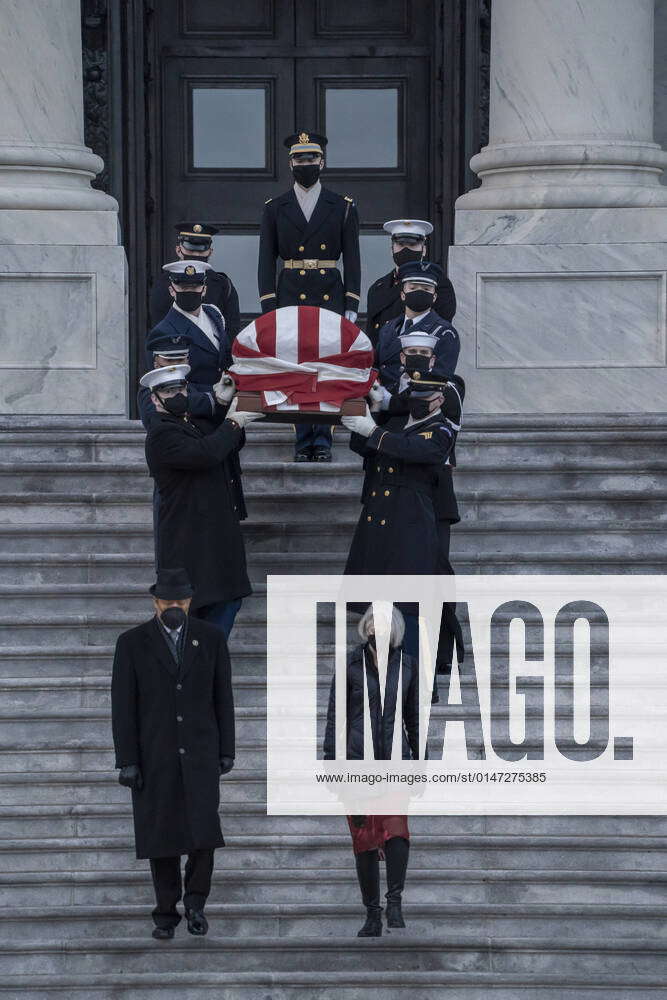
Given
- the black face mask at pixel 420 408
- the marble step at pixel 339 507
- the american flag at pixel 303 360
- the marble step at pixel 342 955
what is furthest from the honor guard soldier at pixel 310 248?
Answer: the marble step at pixel 342 955

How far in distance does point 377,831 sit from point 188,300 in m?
3.14

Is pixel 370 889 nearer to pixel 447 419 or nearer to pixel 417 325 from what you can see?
pixel 447 419

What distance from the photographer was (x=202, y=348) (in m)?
10.8

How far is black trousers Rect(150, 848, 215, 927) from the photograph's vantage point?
912 cm

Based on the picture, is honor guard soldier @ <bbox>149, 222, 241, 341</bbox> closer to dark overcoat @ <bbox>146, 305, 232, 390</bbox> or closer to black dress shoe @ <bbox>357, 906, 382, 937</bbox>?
dark overcoat @ <bbox>146, 305, 232, 390</bbox>

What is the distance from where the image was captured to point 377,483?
33.3ft

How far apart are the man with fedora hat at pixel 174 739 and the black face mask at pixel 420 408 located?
1526 millimetres

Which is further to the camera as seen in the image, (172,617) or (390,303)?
(390,303)

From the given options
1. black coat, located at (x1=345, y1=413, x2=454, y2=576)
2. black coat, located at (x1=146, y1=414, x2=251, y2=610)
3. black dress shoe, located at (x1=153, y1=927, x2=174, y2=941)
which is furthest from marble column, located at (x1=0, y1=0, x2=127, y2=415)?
black dress shoe, located at (x1=153, y1=927, x2=174, y2=941)

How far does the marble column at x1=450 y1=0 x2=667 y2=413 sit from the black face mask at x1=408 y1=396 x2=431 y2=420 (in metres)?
3.39

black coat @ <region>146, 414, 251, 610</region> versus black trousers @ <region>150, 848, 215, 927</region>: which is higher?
black coat @ <region>146, 414, 251, 610</region>

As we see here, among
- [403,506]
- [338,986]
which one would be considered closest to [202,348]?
[403,506]

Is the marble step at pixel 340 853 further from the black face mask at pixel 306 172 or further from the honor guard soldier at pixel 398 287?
the black face mask at pixel 306 172

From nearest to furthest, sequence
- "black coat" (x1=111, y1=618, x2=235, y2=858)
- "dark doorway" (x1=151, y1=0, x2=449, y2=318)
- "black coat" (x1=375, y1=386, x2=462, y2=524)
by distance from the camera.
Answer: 1. "black coat" (x1=111, y1=618, x2=235, y2=858)
2. "black coat" (x1=375, y1=386, x2=462, y2=524)
3. "dark doorway" (x1=151, y1=0, x2=449, y2=318)
